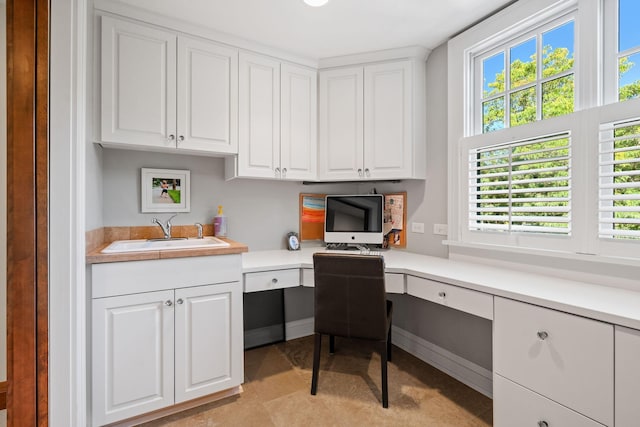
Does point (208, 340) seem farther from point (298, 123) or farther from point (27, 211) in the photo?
point (298, 123)

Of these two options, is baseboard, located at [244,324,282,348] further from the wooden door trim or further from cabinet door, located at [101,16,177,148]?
cabinet door, located at [101,16,177,148]

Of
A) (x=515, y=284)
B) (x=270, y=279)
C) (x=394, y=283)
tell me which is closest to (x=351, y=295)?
(x=394, y=283)

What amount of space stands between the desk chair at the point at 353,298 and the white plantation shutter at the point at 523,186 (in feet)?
2.82

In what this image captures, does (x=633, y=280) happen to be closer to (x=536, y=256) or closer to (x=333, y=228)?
(x=536, y=256)

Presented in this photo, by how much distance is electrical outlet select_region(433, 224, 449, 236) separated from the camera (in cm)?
225

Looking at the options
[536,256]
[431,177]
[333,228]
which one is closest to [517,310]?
[536,256]

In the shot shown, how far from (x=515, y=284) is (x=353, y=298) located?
83 cm

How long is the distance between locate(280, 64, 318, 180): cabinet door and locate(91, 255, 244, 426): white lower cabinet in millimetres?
971

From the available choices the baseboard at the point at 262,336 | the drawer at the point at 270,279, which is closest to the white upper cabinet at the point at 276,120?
the drawer at the point at 270,279

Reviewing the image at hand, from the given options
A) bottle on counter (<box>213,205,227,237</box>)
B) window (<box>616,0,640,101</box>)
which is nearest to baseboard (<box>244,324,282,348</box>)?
bottle on counter (<box>213,205,227,237</box>)

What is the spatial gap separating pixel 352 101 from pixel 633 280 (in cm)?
197

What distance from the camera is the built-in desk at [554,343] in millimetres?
1062

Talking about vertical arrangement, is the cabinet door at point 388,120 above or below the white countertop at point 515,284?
above

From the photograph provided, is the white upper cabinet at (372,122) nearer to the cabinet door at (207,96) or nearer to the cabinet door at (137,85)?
the cabinet door at (207,96)
